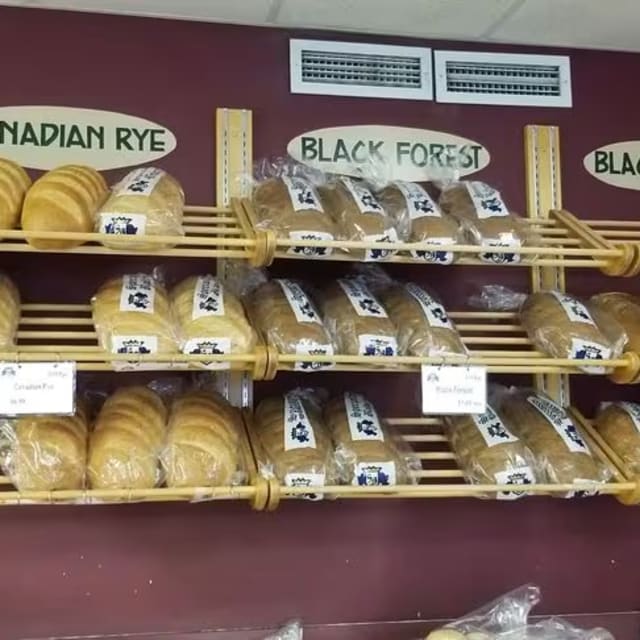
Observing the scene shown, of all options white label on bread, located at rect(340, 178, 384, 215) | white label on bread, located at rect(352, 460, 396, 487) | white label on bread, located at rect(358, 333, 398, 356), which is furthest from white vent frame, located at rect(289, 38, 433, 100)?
white label on bread, located at rect(352, 460, 396, 487)

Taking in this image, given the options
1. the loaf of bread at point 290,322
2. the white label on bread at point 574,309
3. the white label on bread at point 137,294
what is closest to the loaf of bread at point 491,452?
the white label on bread at point 574,309

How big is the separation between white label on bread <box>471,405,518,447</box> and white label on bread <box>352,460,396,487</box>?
0.23 m

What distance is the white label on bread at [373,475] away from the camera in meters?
1.66

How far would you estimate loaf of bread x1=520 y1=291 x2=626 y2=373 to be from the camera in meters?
1.75

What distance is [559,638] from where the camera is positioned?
1.82 meters

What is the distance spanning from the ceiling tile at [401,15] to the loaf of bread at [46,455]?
1.00 m

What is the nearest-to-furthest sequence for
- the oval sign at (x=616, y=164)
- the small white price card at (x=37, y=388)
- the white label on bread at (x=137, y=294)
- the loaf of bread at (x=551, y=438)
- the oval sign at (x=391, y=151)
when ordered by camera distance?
the small white price card at (x=37, y=388) → the white label on bread at (x=137, y=294) → the loaf of bread at (x=551, y=438) → the oval sign at (x=391, y=151) → the oval sign at (x=616, y=164)

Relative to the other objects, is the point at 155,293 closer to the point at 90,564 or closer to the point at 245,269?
the point at 245,269

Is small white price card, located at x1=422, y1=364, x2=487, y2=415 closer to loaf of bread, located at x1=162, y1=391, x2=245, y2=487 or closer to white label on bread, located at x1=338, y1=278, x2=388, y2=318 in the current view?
white label on bread, located at x1=338, y1=278, x2=388, y2=318

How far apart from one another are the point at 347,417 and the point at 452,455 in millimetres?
247

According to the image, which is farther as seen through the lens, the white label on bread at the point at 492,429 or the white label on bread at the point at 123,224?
the white label on bread at the point at 492,429

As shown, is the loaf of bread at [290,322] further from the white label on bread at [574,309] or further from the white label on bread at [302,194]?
the white label on bread at [574,309]

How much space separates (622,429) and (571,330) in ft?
0.87

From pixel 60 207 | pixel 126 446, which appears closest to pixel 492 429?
pixel 126 446
